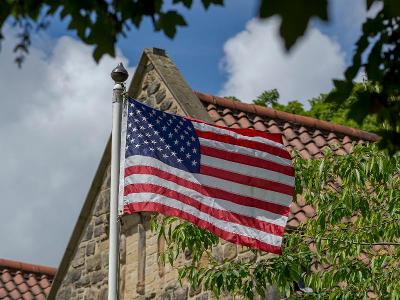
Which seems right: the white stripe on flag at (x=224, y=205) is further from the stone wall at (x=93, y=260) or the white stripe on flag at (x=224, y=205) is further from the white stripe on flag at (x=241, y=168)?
the stone wall at (x=93, y=260)

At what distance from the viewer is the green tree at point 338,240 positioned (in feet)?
36.4

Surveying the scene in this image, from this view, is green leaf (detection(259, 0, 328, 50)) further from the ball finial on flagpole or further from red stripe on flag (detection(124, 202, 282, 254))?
the ball finial on flagpole

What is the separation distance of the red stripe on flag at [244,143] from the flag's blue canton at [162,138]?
0.12m

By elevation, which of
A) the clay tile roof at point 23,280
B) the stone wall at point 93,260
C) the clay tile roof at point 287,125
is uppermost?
the clay tile roof at point 287,125

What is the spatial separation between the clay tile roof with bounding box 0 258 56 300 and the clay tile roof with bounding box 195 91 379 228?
20.7ft

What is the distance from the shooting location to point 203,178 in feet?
40.4

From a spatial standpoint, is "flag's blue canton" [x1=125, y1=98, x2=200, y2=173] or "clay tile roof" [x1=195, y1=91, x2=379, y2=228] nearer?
"flag's blue canton" [x1=125, y1=98, x2=200, y2=173]

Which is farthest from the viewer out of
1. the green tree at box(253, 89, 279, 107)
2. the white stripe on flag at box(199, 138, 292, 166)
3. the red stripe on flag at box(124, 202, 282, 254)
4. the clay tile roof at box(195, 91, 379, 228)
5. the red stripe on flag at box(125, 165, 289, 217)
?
the green tree at box(253, 89, 279, 107)

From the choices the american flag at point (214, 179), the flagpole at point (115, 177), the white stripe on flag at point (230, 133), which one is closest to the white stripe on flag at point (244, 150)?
the american flag at point (214, 179)

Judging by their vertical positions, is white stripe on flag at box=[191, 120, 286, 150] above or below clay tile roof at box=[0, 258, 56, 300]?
above

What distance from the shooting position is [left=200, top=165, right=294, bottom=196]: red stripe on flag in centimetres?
1218

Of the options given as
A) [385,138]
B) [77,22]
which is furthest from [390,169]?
[77,22]

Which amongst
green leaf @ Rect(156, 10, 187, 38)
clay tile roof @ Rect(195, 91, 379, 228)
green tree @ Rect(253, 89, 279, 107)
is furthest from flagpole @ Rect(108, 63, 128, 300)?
green tree @ Rect(253, 89, 279, 107)

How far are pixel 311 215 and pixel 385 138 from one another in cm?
811
